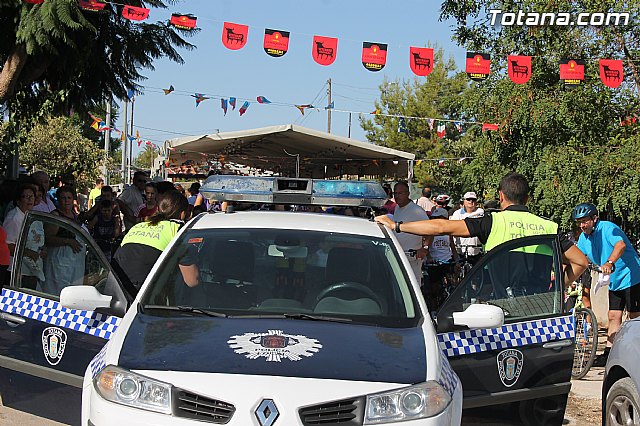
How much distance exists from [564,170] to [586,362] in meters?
7.39

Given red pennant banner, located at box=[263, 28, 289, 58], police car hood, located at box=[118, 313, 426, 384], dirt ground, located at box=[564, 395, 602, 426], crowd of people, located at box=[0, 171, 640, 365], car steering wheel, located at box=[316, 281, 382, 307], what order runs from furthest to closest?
red pennant banner, located at box=[263, 28, 289, 58], dirt ground, located at box=[564, 395, 602, 426], crowd of people, located at box=[0, 171, 640, 365], car steering wheel, located at box=[316, 281, 382, 307], police car hood, located at box=[118, 313, 426, 384]

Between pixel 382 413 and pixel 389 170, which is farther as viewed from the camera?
pixel 389 170

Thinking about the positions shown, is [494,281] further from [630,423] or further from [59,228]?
[59,228]

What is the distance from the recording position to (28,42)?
11.1 meters

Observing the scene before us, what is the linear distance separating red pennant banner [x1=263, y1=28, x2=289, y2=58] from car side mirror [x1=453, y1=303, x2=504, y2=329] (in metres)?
11.7

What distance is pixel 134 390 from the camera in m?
3.79

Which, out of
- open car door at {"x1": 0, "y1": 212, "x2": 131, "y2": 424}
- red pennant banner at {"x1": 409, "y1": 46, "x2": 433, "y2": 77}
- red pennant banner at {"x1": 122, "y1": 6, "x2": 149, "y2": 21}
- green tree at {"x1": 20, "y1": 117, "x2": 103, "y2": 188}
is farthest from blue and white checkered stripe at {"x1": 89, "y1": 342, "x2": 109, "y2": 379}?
green tree at {"x1": 20, "y1": 117, "x2": 103, "y2": 188}

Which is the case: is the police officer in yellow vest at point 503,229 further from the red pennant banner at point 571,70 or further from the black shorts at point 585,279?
the red pennant banner at point 571,70

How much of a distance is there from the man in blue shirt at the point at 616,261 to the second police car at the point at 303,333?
3896 mm

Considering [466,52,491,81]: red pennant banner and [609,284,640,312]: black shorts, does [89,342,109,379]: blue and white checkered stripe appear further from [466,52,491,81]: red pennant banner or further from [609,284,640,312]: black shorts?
[466,52,491,81]: red pennant banner

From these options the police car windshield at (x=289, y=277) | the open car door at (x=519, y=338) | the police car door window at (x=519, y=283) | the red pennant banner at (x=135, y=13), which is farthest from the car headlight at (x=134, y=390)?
the red pennant banner at (x=135, y=13)

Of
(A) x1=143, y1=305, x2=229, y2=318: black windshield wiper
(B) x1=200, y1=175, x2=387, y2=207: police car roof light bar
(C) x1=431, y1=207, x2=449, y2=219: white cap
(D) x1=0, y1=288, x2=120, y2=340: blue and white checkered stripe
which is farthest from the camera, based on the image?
(C) x1=431, y1=207, x2=449, y2=219: white cap

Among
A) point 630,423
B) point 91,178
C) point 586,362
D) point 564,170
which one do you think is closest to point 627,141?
point 564,170

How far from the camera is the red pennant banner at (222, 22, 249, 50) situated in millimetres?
15555
